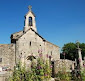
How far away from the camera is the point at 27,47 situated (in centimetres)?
2122

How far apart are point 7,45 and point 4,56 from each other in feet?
6.14

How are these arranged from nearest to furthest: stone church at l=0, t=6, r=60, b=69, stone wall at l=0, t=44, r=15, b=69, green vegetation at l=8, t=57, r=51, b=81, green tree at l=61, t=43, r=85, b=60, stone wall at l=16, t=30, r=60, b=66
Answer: green vegetation at l=8, t=57, r=51, b=81 < stone wall at l=0, t=44, r=15, b=69 < stone church at l=0, t=6, r=60, b=69 < stone wall at l=16, t=30, r=60, b=66 < green tree at l=61, t=43, r=85, b=60

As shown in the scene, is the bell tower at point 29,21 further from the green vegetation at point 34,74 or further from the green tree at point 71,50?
the green tree at point 71,50

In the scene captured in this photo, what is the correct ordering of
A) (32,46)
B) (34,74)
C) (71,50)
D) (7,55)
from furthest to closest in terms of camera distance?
1. (71,50)
2. (32,46)
3. (7,55)
4. (34,74)

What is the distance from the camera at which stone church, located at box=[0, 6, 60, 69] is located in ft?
65.6

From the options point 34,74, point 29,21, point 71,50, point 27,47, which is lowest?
point 34,74

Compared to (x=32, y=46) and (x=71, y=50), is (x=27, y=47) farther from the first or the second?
(x=71, y=50)

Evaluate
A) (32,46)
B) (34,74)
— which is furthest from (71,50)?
(34,74)

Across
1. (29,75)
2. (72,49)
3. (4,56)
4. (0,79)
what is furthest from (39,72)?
(72,49)

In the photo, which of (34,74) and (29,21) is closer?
(34,74)

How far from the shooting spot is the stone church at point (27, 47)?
65.6ft

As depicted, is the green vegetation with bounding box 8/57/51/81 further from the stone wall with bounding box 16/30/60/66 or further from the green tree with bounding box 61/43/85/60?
the green tree with bounding box 61/43/85/60

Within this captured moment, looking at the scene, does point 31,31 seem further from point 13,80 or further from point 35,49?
point 13,80

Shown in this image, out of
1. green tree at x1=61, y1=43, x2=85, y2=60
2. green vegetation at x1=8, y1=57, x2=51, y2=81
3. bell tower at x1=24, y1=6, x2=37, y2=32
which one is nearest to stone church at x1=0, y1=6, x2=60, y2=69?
bell tower at x1=24, y1=6, x2=37, y2=32
